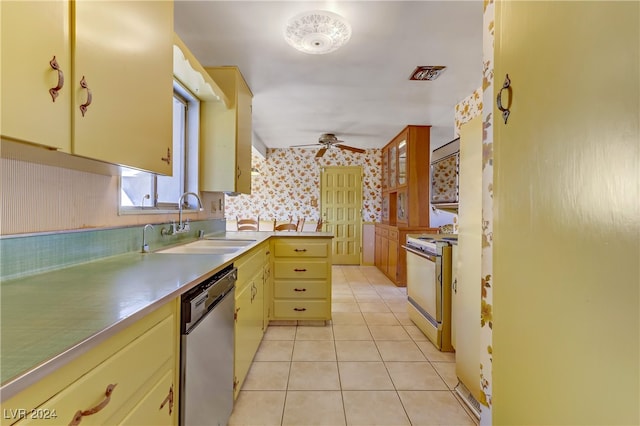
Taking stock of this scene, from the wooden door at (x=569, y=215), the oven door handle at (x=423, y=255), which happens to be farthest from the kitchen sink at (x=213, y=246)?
the wooden door at (x=569, y=215)

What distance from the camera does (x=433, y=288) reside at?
95.7 inches

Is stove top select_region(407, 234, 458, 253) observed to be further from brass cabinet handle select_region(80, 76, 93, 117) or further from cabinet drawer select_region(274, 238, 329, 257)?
brass cabinet handle select_region(80, 76, 93, 117)

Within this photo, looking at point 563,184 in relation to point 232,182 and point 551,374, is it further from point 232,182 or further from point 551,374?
point 232,182

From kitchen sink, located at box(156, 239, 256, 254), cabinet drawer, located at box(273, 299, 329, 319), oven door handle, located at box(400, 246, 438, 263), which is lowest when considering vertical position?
cabinet drawer, located at box(273, 299, 329, 319)

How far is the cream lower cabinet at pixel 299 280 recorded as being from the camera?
2.93 metres

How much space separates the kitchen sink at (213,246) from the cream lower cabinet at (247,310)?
0.50 feet

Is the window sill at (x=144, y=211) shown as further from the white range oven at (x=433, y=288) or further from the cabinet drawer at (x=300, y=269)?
the white range oven at (x=433, y=288)

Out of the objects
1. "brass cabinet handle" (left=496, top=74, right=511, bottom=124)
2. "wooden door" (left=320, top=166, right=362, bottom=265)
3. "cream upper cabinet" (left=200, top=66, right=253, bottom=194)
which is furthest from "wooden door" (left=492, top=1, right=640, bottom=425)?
"wooden door" (left=320, top=166, right=362, bottom=265)

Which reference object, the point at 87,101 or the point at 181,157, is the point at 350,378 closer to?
the point at 87,101

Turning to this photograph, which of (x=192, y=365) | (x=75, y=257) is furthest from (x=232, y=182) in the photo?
(x=192, y=365)

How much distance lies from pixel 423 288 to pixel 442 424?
117cm

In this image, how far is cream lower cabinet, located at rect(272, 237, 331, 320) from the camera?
2926 millimetres

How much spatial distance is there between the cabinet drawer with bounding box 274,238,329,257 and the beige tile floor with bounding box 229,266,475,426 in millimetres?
718

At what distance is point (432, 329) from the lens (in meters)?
2.51
